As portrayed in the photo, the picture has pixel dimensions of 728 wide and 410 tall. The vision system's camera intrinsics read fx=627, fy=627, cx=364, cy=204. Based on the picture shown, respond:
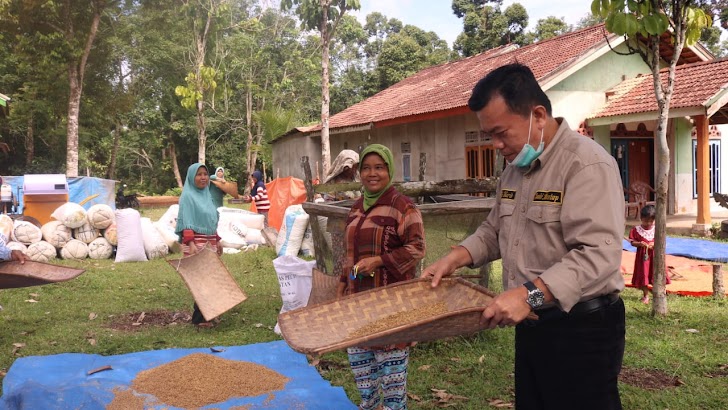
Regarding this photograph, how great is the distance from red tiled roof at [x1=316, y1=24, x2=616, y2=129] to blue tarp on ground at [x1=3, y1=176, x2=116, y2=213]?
6.88 metres

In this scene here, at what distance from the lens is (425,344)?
17.5 ft

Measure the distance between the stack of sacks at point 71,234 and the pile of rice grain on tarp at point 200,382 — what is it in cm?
660

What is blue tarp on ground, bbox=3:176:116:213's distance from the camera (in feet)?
52.5

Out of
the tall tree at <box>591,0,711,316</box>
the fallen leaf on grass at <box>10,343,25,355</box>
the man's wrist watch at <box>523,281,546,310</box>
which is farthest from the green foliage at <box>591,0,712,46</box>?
the fallen leaf on grass at <box>10,343,25,355</box>

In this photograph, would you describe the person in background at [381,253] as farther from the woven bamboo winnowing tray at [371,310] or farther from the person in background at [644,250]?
the person in background at [644,250]

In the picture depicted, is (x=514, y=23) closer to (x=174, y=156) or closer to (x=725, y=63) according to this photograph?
(x=725, y=63)

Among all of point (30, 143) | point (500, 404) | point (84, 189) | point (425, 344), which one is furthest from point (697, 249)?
point (30, 143)

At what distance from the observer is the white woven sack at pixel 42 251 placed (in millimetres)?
10055

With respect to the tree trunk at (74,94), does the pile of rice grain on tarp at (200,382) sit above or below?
below

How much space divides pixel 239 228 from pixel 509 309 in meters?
10.4

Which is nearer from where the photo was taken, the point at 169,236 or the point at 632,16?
the point at 632,16

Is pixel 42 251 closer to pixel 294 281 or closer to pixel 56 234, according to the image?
pixel 56 234

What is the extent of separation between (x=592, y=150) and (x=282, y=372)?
10.9 ft

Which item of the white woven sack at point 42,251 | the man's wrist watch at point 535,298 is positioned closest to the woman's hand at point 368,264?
the man's wrist watch at point 535,298
